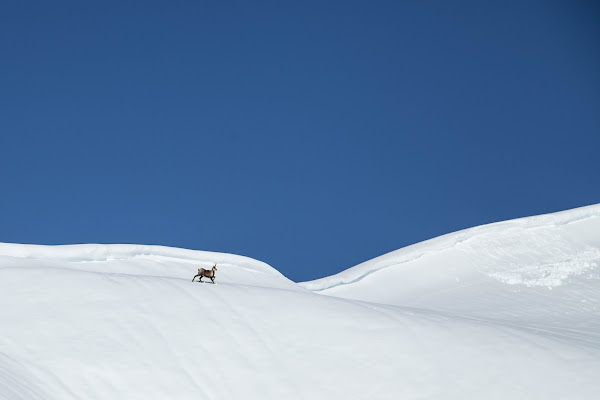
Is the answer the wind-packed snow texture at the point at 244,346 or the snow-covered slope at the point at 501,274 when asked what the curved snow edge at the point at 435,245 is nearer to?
the snow-covered slope at the point at 501,274

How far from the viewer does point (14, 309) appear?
11.9m

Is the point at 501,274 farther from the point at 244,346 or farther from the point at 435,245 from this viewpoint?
Answer: the point at 244,346

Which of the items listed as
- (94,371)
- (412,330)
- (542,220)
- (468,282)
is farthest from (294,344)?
(542,220)

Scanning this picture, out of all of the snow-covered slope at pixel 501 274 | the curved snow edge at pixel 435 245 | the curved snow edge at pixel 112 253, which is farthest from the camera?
the curved snow edge at pixel 435 245

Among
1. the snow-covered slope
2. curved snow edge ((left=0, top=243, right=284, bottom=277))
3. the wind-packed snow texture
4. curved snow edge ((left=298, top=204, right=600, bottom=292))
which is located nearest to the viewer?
the wind-packed snow texture

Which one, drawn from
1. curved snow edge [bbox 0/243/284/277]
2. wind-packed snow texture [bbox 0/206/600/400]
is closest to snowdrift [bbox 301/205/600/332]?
wind-packed snow texture [bbox 0/206/600/400]

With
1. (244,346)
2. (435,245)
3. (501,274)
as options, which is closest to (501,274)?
(501,274)

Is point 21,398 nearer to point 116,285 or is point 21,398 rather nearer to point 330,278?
point 116,285

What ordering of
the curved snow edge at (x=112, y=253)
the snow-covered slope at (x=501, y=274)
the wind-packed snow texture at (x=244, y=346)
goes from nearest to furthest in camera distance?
1. the wind-packed snow texture at (x=244, y=346)
2. the curved snow edge at (x=112, y=253)
3. the snow-covered slope at (x=501, y=274)

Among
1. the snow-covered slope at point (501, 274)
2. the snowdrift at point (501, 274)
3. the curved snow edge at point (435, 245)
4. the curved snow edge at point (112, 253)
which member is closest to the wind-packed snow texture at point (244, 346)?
the curved snow edge at point (112, 253)

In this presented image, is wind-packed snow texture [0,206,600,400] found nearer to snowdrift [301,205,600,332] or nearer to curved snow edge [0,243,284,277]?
curved snow edge [0,243,284,277]

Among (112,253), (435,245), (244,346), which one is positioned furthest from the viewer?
(435,245)

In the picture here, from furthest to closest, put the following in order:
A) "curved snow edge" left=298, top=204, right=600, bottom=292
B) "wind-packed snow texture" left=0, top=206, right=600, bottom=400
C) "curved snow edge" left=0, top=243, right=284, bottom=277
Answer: "curved snow edge" left=298, top=204, right=600, bottom=292
"curved snow edge" left=0, top=243, right=284, bottom=277
"wind-packed snow texture" left=0, top=206, right=600, bottom=400

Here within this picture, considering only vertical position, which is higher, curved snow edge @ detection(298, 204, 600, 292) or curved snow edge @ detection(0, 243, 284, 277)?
curved snow edge @ detection(298, 204, 600, 292)
